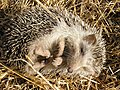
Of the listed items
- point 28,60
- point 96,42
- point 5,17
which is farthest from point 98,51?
point 5,17

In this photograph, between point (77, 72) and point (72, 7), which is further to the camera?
point (72, 7)

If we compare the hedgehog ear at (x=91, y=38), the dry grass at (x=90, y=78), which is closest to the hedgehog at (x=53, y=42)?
the hedgehog ear at (x=91, y=38)

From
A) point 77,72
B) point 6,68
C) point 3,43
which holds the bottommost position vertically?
point 77,72

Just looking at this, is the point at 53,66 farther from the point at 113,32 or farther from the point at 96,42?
the point at 113,32

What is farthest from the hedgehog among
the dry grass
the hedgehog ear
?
the dry grass

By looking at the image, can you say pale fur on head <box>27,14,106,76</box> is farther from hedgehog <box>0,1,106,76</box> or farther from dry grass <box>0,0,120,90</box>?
dry grass <box>0,0,120,90</box>

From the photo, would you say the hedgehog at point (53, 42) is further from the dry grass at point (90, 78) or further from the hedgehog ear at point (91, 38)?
the dry grass at point (90, 78)
